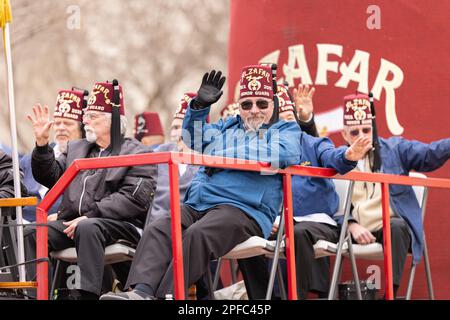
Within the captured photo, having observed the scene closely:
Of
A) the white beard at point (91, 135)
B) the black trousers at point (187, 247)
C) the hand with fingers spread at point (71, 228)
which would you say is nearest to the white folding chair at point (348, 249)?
the black trousers at point (187, 247)

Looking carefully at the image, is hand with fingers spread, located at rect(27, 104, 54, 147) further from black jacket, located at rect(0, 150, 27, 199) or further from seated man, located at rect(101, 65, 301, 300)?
seated man, located at rect(101, 65, 301, 300)

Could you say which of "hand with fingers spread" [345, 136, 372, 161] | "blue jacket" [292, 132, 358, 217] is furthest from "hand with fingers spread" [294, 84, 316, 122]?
"hand with fingers spread" [345, 136, 372, 161]

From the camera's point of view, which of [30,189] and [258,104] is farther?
[30,189]

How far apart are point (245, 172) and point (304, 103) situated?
2.08 m

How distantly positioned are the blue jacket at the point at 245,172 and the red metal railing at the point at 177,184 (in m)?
0.18

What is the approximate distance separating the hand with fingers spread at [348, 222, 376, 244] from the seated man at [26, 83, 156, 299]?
5.28 feet

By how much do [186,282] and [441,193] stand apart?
12.7 ft

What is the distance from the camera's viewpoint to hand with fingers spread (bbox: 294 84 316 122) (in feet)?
36.4

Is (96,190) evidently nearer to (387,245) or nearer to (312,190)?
(312,190)

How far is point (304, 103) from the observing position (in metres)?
11.2

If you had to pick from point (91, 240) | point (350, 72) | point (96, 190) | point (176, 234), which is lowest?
point (91, 240)

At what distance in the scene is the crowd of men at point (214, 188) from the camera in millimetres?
8859

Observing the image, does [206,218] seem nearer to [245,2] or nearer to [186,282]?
[186,282]

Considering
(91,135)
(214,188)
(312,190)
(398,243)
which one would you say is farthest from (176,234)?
(398,243)
